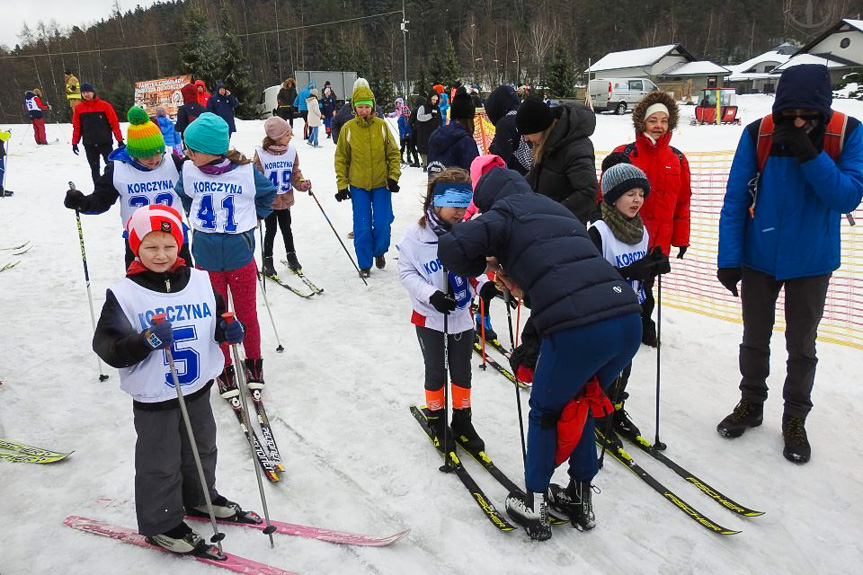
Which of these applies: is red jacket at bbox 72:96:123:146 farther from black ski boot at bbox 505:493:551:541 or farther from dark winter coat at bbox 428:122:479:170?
black ski boot at bbox 505:493:551:541

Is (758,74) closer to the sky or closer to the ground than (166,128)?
closer to the sky

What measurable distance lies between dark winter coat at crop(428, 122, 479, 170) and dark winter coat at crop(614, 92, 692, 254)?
70.2 inches

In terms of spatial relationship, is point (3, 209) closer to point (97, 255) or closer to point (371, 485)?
point (97, 255)

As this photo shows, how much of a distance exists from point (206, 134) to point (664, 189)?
354cm

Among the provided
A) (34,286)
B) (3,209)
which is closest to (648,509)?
(34,286)

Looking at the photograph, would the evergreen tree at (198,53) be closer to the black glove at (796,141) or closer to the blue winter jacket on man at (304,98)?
the blue winter jacket on man at (304,98)

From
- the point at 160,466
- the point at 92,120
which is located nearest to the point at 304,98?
the point at 92,120

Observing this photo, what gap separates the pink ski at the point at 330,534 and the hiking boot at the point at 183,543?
24 cm

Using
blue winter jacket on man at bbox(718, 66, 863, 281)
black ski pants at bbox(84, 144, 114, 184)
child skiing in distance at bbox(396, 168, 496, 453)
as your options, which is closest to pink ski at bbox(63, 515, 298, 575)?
child skiing in distance at bbox(396, 168, 496, 453)

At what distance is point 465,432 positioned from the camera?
361 cm

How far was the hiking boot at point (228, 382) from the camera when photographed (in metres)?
4.19

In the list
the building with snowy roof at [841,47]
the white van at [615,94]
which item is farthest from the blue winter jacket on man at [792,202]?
the building with snowy roof at [841,47]

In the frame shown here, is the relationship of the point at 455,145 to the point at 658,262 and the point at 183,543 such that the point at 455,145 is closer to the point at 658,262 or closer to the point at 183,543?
the point at 658,262

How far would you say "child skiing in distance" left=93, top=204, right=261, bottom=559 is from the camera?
2.46m
